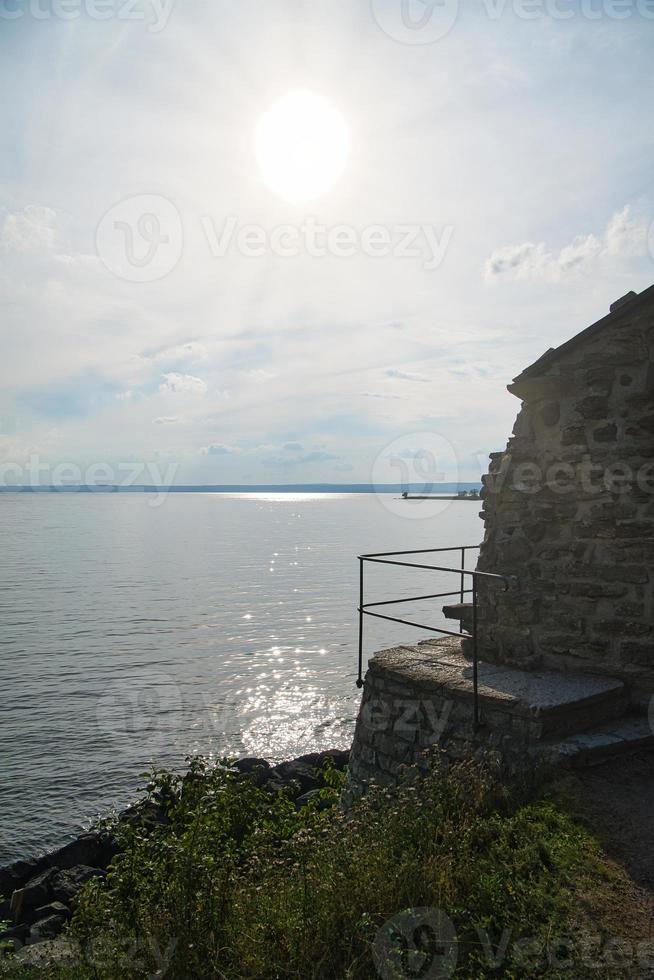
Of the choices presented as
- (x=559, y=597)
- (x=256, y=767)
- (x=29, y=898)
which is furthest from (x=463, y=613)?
(x=29, y=898)

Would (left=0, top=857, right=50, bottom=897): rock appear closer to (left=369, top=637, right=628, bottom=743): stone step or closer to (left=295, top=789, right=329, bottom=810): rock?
(left=295, top=789, right=329, bottom=810): rock

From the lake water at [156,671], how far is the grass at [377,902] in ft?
25.6

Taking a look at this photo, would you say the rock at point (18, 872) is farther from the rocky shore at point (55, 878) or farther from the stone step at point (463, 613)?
the stone step at point (463, 613)

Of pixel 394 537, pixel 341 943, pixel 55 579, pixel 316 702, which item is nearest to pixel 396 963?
pixel 341 943

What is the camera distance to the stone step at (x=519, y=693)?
667cm

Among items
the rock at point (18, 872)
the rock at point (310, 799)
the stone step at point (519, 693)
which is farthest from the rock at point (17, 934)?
the stone step at point (519, 693)

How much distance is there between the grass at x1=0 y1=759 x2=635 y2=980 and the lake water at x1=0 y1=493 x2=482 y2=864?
25.6 feet

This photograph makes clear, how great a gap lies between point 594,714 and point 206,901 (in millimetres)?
4352

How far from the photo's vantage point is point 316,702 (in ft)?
61.6

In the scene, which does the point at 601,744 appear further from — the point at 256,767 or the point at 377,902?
the point at 256,767

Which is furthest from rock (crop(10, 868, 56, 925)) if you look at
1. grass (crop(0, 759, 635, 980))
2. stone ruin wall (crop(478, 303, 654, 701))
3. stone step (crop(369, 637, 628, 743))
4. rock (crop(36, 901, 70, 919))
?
stone ruin wall (crop(478, 303, 654, 701))

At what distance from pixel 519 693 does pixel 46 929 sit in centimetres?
698

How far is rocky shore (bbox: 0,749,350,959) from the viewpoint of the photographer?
8696mm

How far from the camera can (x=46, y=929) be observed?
8.70 m
